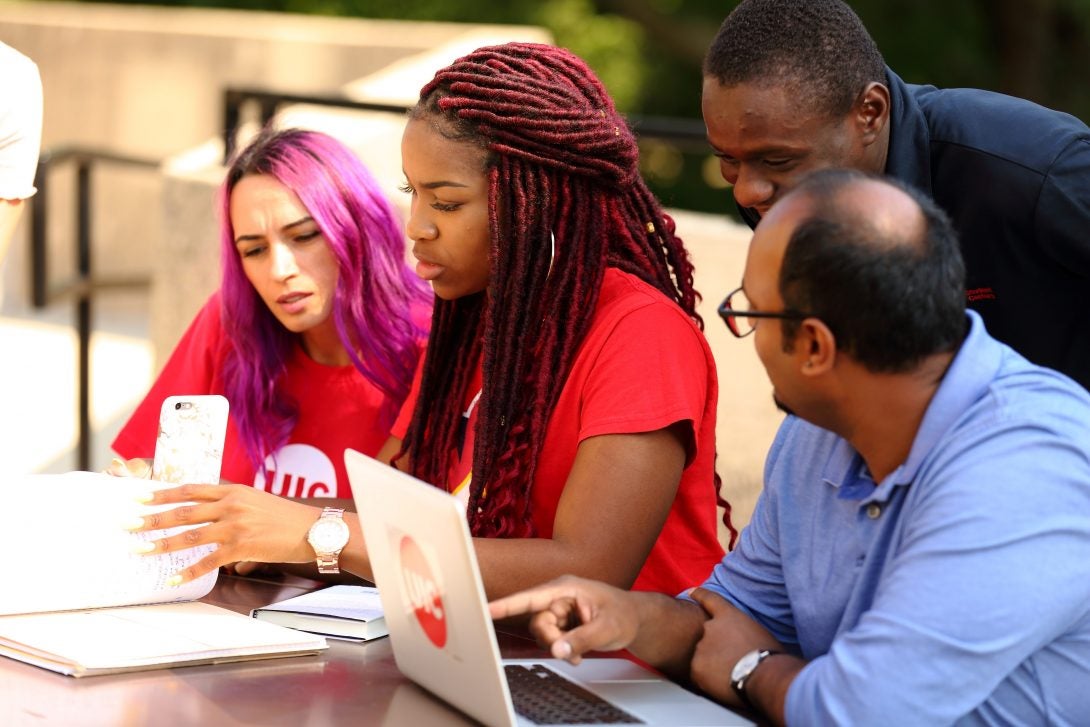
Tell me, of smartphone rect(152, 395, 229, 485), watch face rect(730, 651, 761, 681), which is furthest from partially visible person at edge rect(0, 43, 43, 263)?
watch face rect(730, 651, 761, 681)

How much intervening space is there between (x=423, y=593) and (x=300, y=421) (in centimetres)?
144

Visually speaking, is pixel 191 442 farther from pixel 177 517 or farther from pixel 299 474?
pixel 299 474

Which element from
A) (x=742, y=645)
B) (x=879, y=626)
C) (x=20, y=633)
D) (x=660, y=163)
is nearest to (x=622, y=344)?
(x=742, y=645)

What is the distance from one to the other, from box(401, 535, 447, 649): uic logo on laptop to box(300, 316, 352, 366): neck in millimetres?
1464

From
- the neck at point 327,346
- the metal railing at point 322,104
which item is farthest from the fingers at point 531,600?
the metal railing at point 322,104

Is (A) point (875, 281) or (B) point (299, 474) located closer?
(A) point (875, 281)

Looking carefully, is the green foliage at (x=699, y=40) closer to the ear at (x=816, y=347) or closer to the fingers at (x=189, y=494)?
the fingers at (x=189, y=494)

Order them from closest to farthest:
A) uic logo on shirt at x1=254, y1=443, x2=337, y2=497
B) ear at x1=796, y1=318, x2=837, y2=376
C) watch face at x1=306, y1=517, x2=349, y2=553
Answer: ear at x1=796, y1=318, x2=837, y2=376
watch face at x1=306, y1=517, x2=349, y2=553
uic logo on shirt at x1=254, y1=443, x2=337, y2=497

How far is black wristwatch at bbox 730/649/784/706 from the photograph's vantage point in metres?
2.00

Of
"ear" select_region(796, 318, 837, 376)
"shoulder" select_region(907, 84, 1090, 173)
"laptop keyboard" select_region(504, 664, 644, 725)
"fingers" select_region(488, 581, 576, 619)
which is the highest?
"shoulder" select_region(907, 84, 1090, 173)

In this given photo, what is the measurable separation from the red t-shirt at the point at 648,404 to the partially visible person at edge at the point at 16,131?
4.98 feet

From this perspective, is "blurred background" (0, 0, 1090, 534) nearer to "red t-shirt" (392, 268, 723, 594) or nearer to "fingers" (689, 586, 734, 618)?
"red t-shirt" (392, 268, 723, 594)

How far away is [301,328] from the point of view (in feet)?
10.8

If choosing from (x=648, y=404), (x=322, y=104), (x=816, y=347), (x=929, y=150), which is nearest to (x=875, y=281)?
(x=816, y=347)
